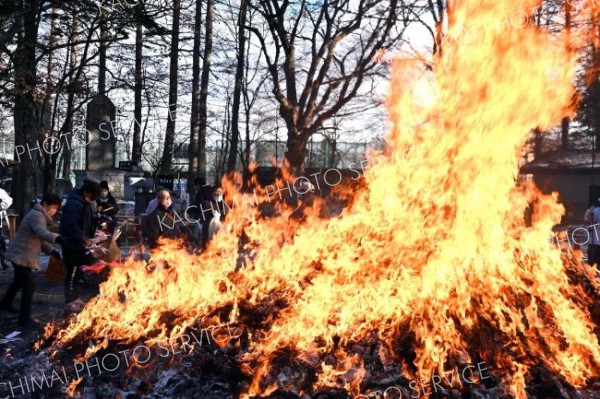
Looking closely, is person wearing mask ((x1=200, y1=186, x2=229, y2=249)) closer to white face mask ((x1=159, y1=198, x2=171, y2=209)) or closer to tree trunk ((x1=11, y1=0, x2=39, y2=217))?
white face mask ((x1=159, y1=198, x2=171, y2=209))

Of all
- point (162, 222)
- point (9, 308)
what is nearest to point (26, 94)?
point (162, 222)

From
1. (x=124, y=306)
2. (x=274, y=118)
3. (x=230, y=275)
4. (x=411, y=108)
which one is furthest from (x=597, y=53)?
(x=274, y=118)

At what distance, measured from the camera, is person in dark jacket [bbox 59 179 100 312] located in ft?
25.4

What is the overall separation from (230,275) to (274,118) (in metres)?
27.2

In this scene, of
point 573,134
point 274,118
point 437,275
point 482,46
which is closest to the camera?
point 437,275

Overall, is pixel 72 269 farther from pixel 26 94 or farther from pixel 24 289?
pixel 26 94

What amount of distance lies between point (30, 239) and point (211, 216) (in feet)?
14.5

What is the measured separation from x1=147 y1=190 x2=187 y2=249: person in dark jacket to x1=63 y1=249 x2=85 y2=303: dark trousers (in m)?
1.49

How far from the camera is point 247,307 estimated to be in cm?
609

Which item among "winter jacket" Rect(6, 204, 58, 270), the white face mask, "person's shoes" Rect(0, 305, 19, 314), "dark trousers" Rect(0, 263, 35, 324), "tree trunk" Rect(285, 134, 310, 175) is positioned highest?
"tree trunk" Rect(285, 134, 310, 175)

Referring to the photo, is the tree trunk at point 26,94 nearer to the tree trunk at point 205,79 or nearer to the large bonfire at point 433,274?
the large bonfire at point 433,274

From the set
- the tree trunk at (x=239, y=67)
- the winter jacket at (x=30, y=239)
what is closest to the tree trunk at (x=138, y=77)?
the tree trunk at (x=239, y=67)

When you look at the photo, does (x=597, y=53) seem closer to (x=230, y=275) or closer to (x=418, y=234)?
(x=418, y=234)

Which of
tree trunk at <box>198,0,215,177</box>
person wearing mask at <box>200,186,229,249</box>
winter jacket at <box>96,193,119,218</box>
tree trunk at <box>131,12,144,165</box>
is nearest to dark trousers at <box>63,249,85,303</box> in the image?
winter jacket at <box>96,193,119,218</box>
